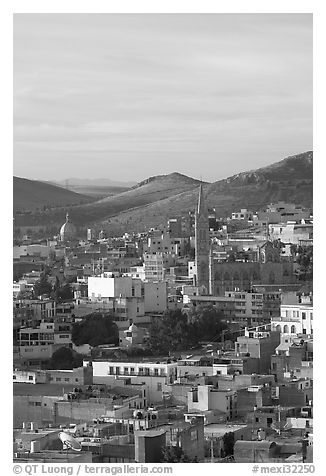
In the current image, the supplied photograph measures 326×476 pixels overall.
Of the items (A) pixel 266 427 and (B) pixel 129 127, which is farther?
(B) pixel 129 127

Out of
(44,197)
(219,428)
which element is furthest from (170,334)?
(44,197)

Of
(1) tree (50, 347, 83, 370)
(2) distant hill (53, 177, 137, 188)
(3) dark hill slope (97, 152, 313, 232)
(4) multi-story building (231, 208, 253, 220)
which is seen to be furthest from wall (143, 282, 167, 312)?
(3) dark hill slope (97, 152, 313, 232)

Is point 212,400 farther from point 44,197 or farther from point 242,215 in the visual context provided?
point 44,197

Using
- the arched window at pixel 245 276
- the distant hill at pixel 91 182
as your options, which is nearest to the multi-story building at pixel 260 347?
the arched window at pixel 245 276

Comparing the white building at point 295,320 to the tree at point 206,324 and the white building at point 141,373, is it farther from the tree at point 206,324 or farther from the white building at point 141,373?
the white building at point 141,373
